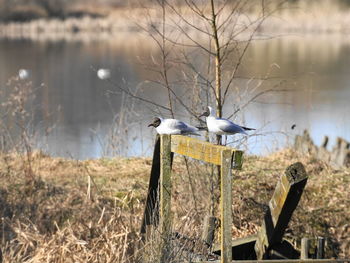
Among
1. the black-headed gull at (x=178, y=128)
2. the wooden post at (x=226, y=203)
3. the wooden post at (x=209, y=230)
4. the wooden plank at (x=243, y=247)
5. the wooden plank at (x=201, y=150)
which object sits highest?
the black-headed gull at (x=178, y=128)

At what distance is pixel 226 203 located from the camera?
5.09 meters

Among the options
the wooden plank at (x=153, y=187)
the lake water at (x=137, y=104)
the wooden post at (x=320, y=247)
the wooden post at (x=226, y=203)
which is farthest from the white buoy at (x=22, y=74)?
the wooden post at (x=226, y=203)

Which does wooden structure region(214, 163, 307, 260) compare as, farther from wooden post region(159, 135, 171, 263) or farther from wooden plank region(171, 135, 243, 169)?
wooden plank region(171, 135, 243, 169)

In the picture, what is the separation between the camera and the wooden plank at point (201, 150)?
16.3 feet

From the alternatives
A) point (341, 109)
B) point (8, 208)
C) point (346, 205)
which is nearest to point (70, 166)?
point (8, 208)

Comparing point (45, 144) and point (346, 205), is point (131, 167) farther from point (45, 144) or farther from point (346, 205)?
point (346, 205)

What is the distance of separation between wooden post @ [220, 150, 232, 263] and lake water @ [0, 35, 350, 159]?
2161 mm

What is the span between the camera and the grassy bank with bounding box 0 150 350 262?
6590mm

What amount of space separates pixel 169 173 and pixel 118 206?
72.0 inches

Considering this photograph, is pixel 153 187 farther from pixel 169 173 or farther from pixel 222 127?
pixel 222 127

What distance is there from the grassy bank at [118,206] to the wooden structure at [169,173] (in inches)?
9.8

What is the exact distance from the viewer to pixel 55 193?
8.18 metres

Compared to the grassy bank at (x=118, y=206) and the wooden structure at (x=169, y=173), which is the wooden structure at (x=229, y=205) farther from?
the grassy bank at (x=118, y=206)

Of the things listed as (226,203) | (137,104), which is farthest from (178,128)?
(137,104)
